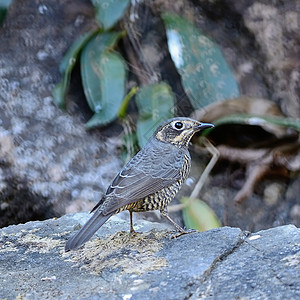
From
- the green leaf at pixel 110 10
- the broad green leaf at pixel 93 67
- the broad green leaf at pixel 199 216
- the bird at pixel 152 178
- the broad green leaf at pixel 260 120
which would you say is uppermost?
the green leaf at pixel 110 10

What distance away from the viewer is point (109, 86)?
6.16 m

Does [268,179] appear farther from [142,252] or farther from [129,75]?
[142,252]

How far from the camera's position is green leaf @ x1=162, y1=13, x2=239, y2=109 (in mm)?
6016

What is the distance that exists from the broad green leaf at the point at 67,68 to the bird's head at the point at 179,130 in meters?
2.40

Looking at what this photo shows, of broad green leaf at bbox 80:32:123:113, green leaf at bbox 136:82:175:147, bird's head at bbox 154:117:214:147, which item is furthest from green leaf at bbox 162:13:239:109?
bird's head at bbox 154:117:214:147

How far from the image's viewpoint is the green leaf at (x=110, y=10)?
6289 millimetres

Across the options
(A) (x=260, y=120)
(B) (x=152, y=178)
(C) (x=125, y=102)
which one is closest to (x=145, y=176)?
(B) (x=152, y=178)

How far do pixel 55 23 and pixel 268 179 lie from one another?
2783 mm

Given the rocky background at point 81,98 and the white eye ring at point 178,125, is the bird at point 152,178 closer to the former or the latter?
the white eye ring at point 178,125

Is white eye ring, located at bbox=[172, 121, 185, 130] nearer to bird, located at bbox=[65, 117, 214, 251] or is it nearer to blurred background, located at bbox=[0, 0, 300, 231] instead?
bird, located at bbox=[65, 117, 214, 251]

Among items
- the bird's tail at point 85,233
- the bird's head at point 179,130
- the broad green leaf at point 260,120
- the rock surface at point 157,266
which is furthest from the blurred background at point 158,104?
the bird's tail at point 85,233

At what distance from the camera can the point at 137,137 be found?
19.7 feet

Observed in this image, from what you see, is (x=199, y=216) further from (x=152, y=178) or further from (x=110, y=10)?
(x=110, y=10)

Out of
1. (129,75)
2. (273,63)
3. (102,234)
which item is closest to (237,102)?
(273,63)
